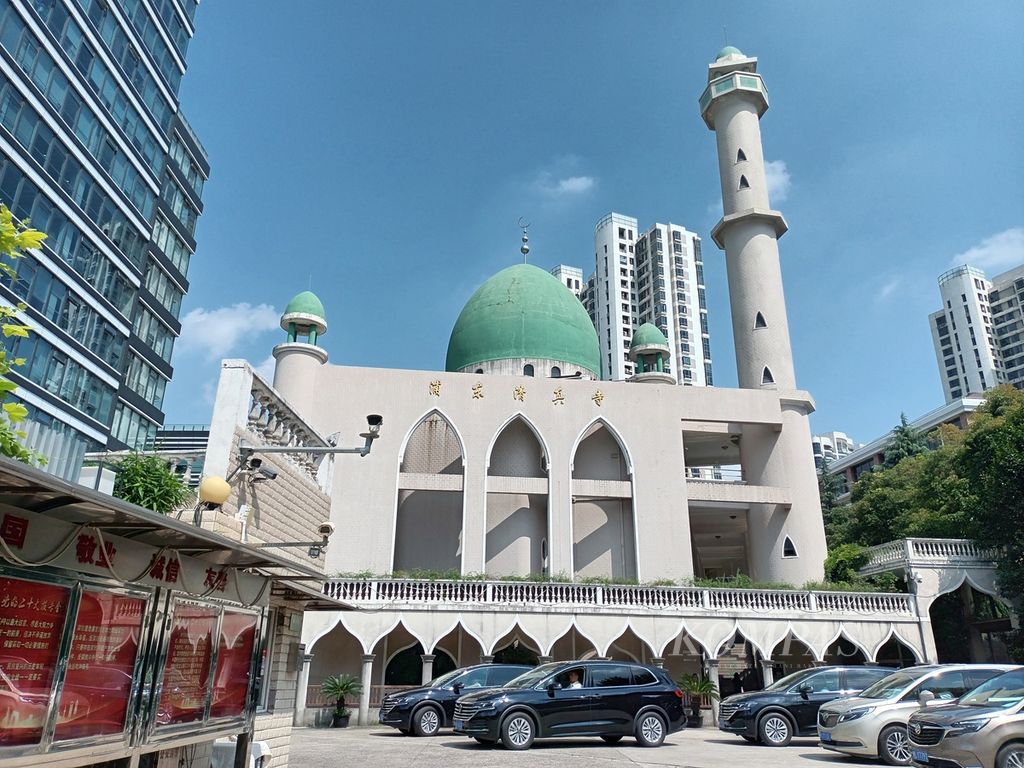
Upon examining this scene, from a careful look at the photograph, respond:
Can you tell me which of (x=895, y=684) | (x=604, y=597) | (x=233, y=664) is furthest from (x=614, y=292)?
(x=233, y=664)

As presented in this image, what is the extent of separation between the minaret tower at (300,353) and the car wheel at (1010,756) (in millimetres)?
19678

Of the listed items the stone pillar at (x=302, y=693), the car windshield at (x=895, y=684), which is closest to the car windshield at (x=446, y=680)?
the stone pillar at (x=302, y=693)

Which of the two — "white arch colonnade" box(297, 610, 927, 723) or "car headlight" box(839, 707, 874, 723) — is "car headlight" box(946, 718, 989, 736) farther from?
"white arch colonnade" box(297, 610, 927, 723)

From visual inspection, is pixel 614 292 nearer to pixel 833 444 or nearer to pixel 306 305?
pixel 833 444

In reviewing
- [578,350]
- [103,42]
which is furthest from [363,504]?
[103,42]

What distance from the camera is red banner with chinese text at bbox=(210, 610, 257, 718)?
21.0 ft

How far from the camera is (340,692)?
1786 centimetres

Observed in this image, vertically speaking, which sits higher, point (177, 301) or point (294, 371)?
point (177, 301)

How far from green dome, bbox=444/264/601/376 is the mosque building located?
9cm

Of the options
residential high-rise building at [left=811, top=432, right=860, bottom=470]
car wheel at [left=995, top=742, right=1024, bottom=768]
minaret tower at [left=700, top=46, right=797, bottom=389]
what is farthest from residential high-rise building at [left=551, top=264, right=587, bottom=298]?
car wheel at [left=995, top=742, right=1024, bottom=768]

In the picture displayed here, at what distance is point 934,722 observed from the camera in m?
8.05

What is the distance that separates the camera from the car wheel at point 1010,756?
23.8 feet

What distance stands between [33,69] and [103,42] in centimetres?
528

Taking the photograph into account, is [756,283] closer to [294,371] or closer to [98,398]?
[294,371]
